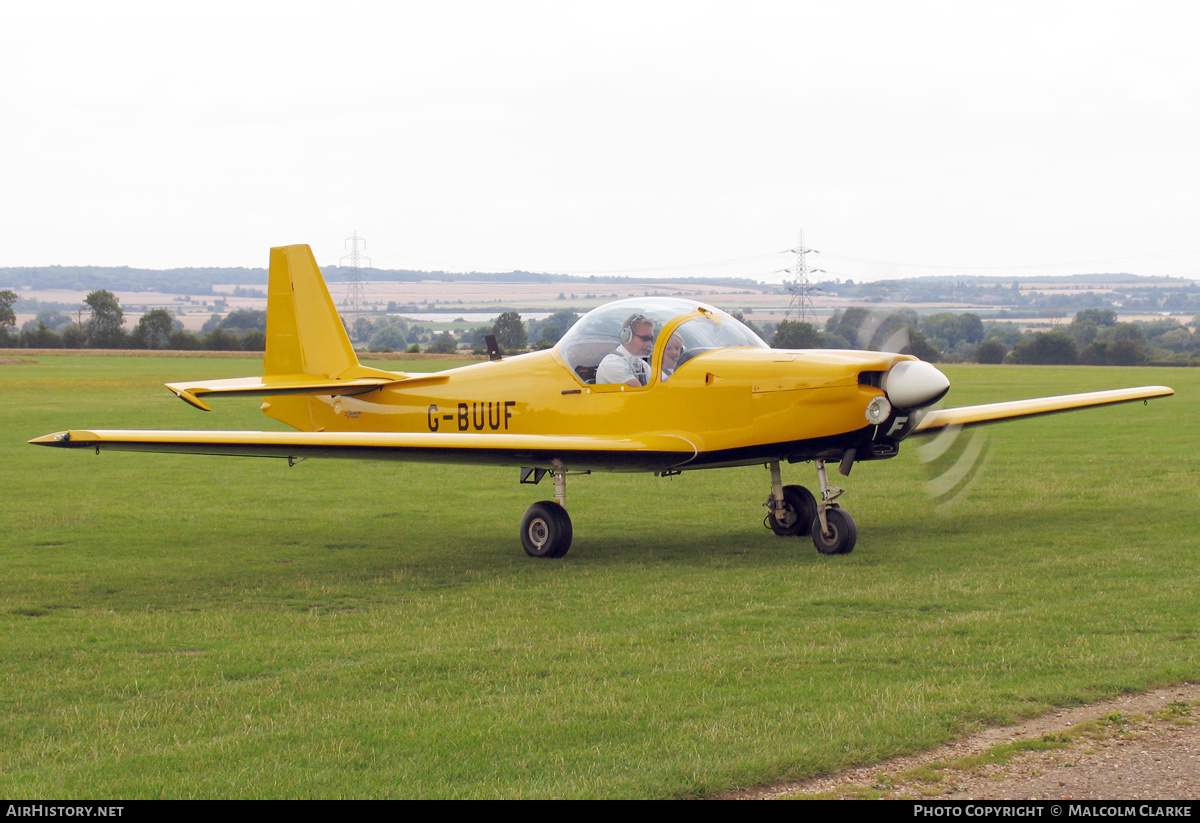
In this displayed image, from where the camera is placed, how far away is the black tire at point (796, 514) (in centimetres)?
1306

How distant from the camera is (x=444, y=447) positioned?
37.1ft

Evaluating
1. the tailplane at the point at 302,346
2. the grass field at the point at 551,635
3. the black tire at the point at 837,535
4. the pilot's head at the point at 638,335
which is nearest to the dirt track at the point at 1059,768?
the grass field at the point at 551,635

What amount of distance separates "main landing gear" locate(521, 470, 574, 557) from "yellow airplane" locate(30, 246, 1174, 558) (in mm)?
14

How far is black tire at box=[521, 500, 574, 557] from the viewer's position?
39.5 feet

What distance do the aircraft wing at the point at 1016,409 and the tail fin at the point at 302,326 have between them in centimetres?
766

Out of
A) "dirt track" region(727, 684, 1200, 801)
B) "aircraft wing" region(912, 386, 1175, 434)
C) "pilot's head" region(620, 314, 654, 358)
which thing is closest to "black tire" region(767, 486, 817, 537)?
"aircraft wing" region(912, 386, 1175, 434)

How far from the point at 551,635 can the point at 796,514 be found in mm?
5499

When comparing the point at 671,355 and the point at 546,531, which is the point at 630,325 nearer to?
the point at 671,355

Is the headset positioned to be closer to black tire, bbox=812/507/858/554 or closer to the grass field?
the grass field

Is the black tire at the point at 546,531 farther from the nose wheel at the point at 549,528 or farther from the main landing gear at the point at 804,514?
the main landing gear at the point at 804,514

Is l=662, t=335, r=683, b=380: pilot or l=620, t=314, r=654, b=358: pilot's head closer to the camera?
l=662, t=335, r=683, b=380: pilot

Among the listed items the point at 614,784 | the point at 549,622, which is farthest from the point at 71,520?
the point at 614,784

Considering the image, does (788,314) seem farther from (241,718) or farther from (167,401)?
(167,401)

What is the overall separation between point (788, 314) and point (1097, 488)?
5229mm
